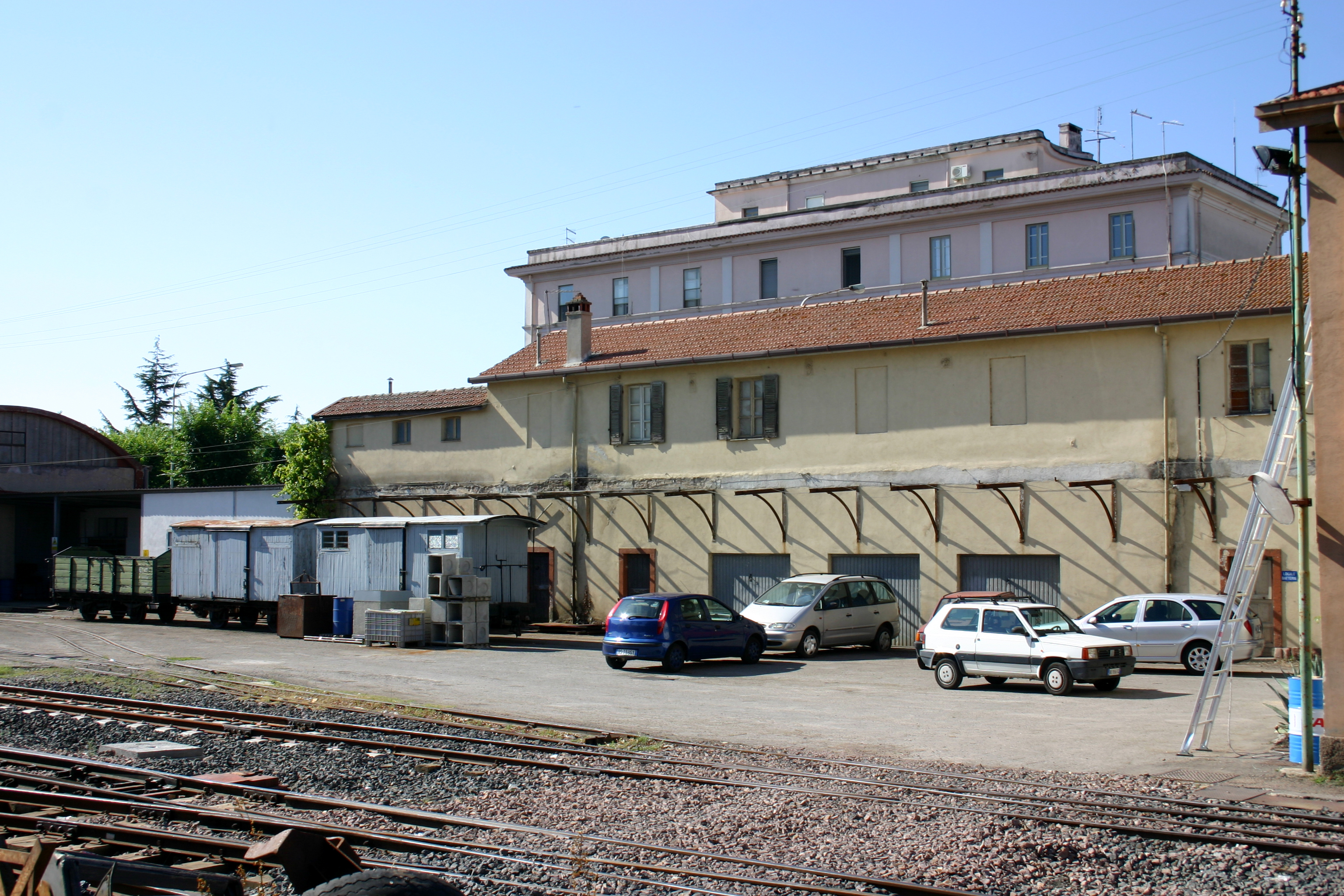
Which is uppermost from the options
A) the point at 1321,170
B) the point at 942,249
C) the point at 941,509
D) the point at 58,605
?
the point at 942,249

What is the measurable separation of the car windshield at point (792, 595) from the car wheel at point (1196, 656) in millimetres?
7014

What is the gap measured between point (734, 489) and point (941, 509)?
5478 millimetres

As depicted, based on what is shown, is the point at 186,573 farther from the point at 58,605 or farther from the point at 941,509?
the point at 941,509

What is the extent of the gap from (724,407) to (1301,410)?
1883 cm

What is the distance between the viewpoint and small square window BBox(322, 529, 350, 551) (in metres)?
30.6

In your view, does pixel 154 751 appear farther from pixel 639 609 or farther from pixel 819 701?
pixel 639 609

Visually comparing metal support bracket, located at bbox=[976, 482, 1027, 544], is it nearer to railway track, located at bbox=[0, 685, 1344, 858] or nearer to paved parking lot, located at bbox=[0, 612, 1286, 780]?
paved parking lot, located at bbox=[0, 612, 1286, 780]

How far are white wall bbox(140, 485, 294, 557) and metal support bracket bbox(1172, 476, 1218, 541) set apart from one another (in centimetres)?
2648

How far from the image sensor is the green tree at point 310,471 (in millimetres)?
36875

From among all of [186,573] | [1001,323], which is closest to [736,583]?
[1001,323]

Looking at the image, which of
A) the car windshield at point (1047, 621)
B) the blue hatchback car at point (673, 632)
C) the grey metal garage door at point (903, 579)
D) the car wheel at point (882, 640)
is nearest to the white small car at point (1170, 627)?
the car windshield at point (1047, 621)

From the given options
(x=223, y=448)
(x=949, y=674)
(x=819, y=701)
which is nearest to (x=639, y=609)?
(x=819, y=701)

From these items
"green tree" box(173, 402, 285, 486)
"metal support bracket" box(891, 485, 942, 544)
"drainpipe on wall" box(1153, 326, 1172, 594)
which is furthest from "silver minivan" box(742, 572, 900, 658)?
"green tree" box(173, 402, 285, 486)

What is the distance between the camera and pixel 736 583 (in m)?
29.8
